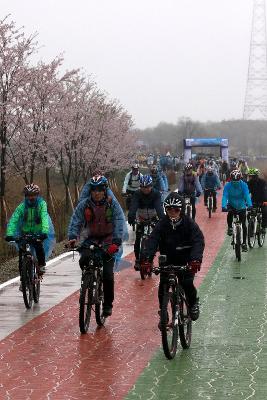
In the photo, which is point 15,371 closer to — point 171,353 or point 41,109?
point 171,353

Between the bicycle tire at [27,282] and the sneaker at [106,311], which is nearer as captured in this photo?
the sneaker at [106,311]

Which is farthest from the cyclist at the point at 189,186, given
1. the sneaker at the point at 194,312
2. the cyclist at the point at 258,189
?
the sneaker at the point at 194,312

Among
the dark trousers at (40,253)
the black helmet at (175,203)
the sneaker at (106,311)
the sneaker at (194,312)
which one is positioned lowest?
the sneaker at (106,311)

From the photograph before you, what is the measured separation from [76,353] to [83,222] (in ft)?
6.33

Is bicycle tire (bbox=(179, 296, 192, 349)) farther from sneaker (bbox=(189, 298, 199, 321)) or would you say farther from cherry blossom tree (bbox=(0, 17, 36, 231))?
cherry blossom tree (bbox=(0, 17, 36, 231))

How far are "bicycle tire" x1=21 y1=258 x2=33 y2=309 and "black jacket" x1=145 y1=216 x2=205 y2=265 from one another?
315 cm

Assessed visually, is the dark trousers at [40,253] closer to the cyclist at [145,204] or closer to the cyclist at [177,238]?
the cyclist at [145,204]

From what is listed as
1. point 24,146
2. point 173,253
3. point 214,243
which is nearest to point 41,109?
point 24,146

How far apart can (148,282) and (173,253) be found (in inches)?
231

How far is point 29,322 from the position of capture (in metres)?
11.8

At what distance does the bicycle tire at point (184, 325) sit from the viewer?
9.84 metres

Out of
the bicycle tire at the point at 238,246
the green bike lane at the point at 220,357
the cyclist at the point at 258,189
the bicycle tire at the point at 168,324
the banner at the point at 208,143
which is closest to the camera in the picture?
the green bike lane at the point at 220,357

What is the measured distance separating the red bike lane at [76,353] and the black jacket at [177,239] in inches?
39.1

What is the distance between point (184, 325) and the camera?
33.8 ft
